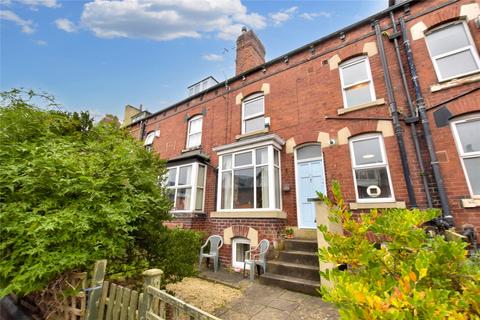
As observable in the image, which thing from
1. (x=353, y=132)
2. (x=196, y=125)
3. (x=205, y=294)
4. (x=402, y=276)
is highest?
(x=196, y=125)

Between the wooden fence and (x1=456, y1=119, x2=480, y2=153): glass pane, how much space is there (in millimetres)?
7122

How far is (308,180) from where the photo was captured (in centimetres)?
739

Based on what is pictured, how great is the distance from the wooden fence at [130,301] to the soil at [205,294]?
5.46 feet

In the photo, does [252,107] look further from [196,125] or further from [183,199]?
[183,199]

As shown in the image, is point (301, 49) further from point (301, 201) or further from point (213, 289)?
point (213, 289)

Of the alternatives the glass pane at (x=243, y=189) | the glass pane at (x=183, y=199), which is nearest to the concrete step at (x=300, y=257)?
the glass pane at (x=243, y=189)

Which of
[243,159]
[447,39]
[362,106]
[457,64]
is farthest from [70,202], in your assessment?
[447,39]

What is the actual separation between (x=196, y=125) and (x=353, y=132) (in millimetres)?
7561

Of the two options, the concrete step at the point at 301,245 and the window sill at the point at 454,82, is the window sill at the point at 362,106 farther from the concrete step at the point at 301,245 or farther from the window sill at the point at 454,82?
the concrete step at the point at 301,245

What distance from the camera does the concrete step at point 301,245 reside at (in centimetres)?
590

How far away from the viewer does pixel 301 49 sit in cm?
857

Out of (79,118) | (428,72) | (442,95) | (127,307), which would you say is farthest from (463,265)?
(428,72)

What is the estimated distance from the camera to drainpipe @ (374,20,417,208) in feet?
18.4

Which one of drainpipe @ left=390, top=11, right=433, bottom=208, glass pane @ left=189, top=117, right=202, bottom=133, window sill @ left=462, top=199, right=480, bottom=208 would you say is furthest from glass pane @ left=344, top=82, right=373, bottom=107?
glass pane @ left=189, top=117, right=202, bottom=133
